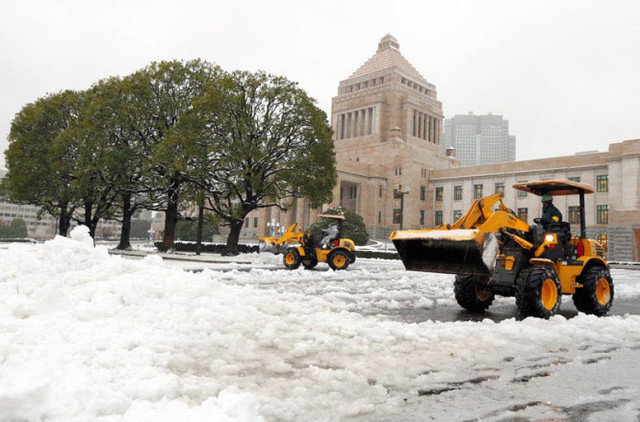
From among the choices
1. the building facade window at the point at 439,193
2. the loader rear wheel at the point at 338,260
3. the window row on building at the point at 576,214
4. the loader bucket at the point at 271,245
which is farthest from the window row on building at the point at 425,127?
the loader rear wheel at the point at 338,260

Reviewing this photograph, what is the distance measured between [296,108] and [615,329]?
23914mm

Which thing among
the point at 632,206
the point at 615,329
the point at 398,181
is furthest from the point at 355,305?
the point at 398,181

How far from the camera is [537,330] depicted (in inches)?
255

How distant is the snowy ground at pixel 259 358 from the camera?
333cm

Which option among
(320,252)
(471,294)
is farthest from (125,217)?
(471,294)

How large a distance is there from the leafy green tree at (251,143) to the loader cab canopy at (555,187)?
1955 centimetres

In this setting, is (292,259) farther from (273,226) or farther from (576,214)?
(576,214)

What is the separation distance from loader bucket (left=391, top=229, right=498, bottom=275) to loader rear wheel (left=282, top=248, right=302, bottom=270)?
11.5m

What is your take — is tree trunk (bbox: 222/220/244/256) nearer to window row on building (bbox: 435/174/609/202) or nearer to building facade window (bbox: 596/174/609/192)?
window row on building (bbox: 435/174/609/202)

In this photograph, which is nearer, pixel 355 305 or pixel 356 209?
pixel 355 305

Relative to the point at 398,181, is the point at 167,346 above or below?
below

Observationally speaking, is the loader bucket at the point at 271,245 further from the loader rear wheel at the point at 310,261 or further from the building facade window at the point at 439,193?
the building facade window at the point at 439,193

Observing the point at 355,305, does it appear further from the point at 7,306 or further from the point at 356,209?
the point at 356,209

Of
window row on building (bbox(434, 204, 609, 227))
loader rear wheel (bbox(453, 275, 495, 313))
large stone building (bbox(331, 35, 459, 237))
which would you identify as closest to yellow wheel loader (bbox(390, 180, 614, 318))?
loader rear wheel (bbox(453, 275, 495, 313))
